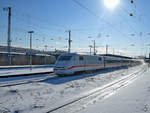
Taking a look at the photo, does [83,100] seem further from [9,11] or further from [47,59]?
[47,59]

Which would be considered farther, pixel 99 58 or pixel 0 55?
pixel 0 55

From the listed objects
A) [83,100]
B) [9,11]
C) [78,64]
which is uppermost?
[9,11]

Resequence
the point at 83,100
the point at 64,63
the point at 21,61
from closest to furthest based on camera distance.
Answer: the point at 83,100, the point at 64,63, the point at 21,61

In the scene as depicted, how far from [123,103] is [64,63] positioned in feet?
34.0

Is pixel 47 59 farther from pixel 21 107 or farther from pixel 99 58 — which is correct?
pixel 21 107

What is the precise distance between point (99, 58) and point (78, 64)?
6.77m

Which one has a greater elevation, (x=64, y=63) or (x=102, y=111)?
(x=64, y=63)

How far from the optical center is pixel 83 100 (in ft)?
23.4

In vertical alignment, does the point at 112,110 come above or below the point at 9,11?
below

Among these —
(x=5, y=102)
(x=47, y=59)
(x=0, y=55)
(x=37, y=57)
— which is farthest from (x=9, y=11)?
(x=5, y=102)

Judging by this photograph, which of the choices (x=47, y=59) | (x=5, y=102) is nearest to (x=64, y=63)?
(x=5, y=102)

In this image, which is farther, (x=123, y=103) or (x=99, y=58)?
(x=99, y=58)

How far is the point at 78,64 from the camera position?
1758 cm

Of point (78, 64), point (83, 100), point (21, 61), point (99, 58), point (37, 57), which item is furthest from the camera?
point (37, 57)
